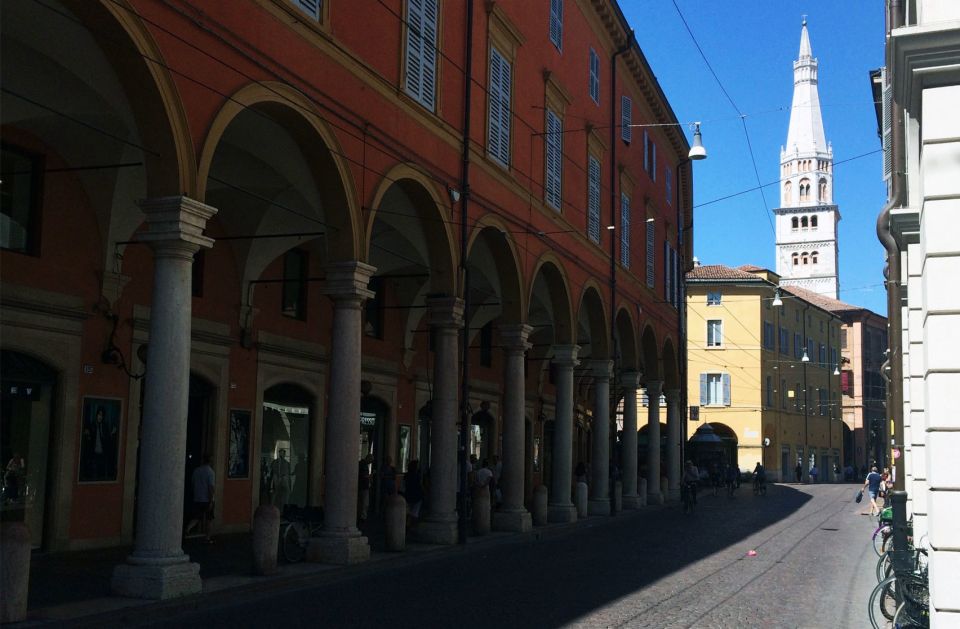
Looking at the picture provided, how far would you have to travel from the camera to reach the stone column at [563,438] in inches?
1008

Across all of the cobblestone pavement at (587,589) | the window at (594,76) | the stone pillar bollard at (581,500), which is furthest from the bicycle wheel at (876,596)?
the window at (594,76)

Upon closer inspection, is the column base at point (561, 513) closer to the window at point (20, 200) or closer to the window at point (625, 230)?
the window at point (625, 230)

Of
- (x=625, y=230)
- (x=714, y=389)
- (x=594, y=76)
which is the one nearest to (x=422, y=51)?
(x=594, y=76)

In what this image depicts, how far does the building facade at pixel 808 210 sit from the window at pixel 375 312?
402ft

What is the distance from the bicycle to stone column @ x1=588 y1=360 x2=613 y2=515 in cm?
1423

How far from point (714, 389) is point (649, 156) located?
31.3 m

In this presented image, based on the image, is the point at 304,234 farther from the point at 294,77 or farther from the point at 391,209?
the point at 294,77

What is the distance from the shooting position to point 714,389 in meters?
67.0

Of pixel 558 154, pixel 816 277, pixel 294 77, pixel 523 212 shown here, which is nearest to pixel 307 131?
pixel 294 77

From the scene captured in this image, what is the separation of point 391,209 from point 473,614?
9.37 metres

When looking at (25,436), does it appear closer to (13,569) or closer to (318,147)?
(318,147)

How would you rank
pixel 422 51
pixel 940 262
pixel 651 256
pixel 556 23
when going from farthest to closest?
pixel 651 256 → pixel 556 23 → pixel 422 51 → pixel 940 262

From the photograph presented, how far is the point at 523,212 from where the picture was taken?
23.5 meters

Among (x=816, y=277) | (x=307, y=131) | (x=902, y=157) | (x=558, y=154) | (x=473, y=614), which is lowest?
(x=473, y=614)
